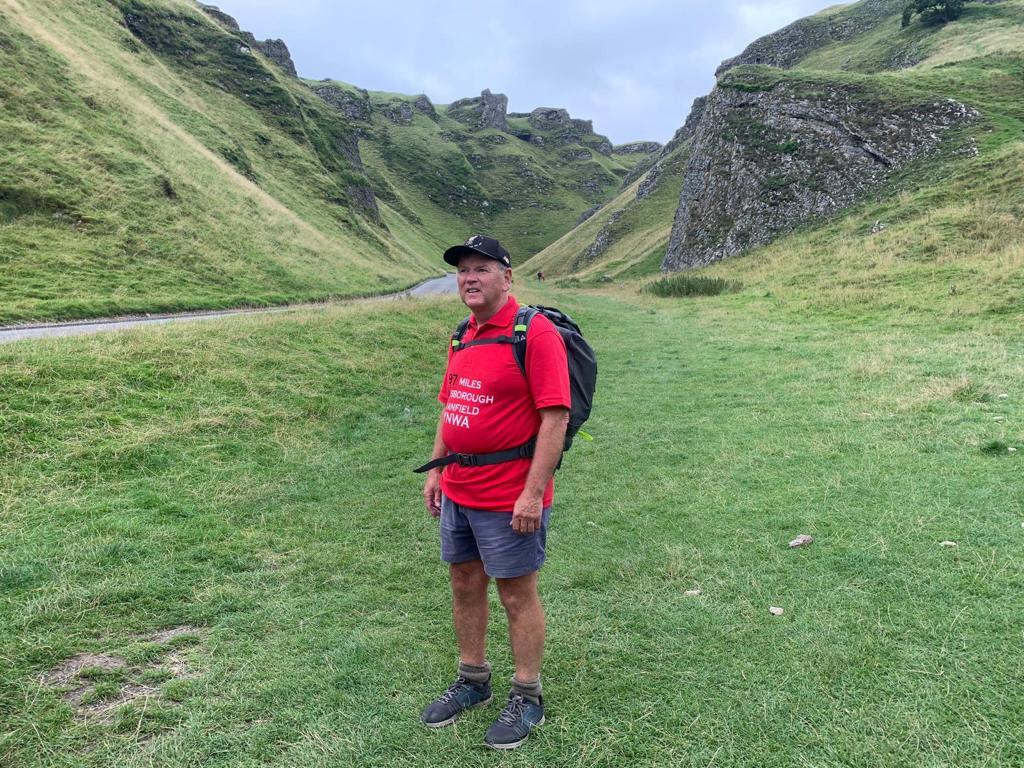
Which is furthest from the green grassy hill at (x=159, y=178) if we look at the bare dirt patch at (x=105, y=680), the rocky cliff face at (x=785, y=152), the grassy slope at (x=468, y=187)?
the grassy slope at (x=468, y=187)

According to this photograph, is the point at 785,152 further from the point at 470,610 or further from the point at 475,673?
the point at 475,673

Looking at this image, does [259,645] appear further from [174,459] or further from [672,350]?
[672,350]

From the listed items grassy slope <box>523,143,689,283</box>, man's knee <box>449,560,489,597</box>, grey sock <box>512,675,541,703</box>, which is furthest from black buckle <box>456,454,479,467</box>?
grassy slope <box>523,143,689,283</box>

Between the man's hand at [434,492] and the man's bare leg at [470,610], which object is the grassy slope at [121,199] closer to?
the man's hand at [434,492]

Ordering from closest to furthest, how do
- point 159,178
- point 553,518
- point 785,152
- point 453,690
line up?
point 453,690
point 553,518
point 159,178
point 785,152

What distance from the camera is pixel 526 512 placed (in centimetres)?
324

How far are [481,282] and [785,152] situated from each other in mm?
45295

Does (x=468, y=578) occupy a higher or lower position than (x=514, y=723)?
higher

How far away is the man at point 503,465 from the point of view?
10.9ft

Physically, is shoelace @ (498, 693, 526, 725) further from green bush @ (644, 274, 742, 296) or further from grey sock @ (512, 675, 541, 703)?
green bush @ (644, 274, 742, 296)

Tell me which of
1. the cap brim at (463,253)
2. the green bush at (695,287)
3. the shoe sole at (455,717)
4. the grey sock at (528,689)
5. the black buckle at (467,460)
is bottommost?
the shoe sole at (455,717)

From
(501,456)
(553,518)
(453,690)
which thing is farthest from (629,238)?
(453,690)

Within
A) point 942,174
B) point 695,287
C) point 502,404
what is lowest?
point 502,404

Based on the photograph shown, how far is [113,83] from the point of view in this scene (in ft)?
124
